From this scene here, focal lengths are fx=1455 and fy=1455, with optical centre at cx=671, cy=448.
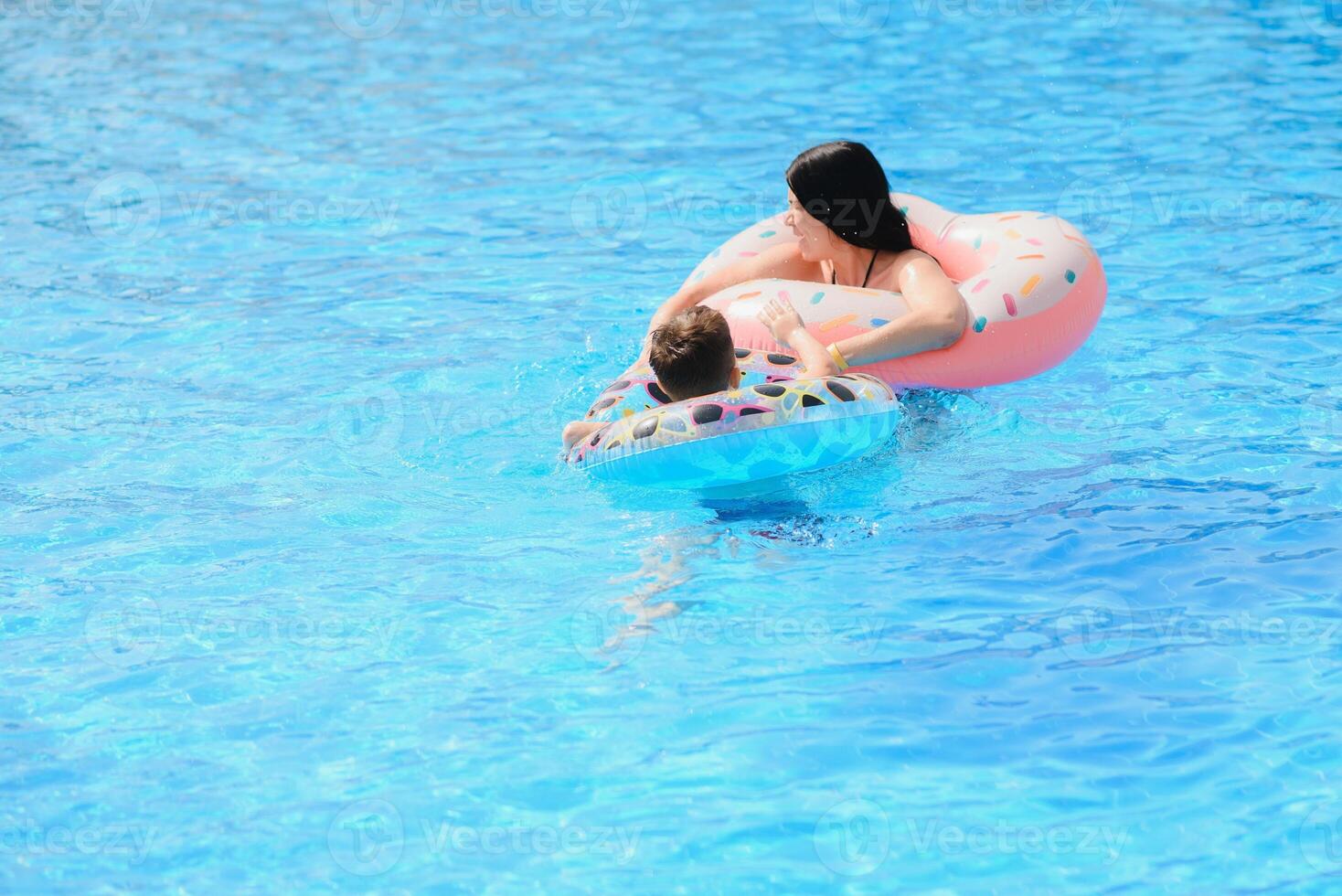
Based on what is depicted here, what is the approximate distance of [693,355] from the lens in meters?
4.32

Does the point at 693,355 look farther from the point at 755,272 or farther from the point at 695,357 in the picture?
the point at 755,272

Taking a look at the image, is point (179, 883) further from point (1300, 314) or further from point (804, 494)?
point (1300, 314)

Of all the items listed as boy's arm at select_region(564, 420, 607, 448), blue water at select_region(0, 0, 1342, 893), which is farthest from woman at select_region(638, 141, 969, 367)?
boy's arm at select_region(564, 420, 607, 448)

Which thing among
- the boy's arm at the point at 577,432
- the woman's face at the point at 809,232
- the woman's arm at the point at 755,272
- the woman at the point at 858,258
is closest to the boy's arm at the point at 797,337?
the woman at the point at 858,258

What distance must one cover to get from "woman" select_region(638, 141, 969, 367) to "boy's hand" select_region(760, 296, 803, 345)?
0.16m

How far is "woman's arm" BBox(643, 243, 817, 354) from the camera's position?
5379 millimetres

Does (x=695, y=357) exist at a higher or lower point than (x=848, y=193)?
lower

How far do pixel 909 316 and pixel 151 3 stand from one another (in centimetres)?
1126

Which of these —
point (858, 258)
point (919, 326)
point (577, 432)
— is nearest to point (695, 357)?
point (577, 432)

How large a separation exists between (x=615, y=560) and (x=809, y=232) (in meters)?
1.58

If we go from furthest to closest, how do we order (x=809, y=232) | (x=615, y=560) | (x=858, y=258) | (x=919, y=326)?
1. (x=858, y=258)
2. (x=809, y=232)
3. (x=919, y=326)
4. (x=615, y=560)

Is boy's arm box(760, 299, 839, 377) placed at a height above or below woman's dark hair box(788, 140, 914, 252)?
below

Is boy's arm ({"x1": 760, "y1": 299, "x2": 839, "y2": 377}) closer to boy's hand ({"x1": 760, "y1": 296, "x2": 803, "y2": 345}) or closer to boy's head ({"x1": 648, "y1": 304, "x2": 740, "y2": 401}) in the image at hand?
boy's hand ({"x1": 760, "y1": 296, "x2": 803, "y2": 345})

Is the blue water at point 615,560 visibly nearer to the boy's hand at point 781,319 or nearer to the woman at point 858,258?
the woman at point 858,258
